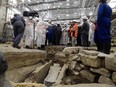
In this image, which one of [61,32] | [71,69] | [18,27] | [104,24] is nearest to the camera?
[104,24]

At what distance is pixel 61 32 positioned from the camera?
13789mm

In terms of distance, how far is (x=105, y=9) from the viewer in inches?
233

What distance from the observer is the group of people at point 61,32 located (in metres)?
5.96

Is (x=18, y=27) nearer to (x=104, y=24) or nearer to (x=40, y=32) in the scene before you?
(x=40, y=32)

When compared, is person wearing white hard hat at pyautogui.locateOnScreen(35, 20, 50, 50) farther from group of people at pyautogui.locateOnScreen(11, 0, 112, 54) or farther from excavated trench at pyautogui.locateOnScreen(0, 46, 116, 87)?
excavated trench at pyautogui.locateOnScreen(0, 46, 116, 87)

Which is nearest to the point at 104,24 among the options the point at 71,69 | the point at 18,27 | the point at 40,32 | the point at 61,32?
the point at 71,69

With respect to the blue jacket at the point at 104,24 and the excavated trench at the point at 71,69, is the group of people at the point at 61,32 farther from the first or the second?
the excavated trench at the point at 71,69

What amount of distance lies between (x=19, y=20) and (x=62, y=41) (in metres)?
6.10

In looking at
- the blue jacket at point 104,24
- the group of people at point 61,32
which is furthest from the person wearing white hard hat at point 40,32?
the blue jacket at point 104,24

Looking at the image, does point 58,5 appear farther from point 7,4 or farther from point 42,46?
point 42,46

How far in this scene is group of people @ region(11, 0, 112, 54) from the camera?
5.96m

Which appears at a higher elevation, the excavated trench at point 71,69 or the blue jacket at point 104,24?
the blue jacket at point 104,24

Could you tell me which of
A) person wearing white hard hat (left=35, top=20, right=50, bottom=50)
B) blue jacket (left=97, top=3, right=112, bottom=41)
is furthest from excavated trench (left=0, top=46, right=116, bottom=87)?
person wearing white hard hat (left=35, top=20, right=50, bottom=50)

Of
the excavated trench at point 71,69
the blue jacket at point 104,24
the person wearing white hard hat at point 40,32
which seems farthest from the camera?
the person wearing white hard hat at point 40,32
